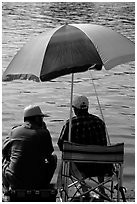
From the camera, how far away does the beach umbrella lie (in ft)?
17.6

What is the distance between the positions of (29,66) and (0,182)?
4.00ft

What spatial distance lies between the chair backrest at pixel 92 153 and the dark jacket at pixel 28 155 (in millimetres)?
256


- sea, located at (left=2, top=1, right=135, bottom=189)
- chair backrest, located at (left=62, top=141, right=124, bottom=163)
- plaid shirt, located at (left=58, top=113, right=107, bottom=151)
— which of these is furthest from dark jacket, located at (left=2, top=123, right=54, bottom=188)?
sea, located at (left=2, top=1, right=135, bottom=189)

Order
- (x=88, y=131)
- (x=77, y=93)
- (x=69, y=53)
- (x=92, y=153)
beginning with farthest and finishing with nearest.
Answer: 1. (x=77, y=93)
2. (x=88, y=131)
3. (x=69, y=53)
4. (x=92, y=153)

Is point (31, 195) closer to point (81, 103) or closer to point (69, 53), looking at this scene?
point (81, 103)

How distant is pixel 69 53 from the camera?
214 inches

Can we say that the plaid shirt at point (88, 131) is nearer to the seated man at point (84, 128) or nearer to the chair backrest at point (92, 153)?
the seated man at point (84, 128)

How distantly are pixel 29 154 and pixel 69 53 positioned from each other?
108 cm

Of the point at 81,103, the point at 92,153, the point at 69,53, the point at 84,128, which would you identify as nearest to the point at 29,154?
the point at 92,153

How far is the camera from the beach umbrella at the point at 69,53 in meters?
5.38

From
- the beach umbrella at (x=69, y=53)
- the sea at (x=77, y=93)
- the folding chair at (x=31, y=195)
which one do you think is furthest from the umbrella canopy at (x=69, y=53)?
the folding chair at (x=31, y=195)

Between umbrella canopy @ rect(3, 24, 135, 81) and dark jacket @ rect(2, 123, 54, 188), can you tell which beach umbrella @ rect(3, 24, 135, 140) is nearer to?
umbrella canopy @ rect(3, 24, 135, 81)

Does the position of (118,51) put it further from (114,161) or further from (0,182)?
(0,182)

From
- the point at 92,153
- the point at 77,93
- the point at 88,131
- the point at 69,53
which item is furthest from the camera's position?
the point at 77,93
